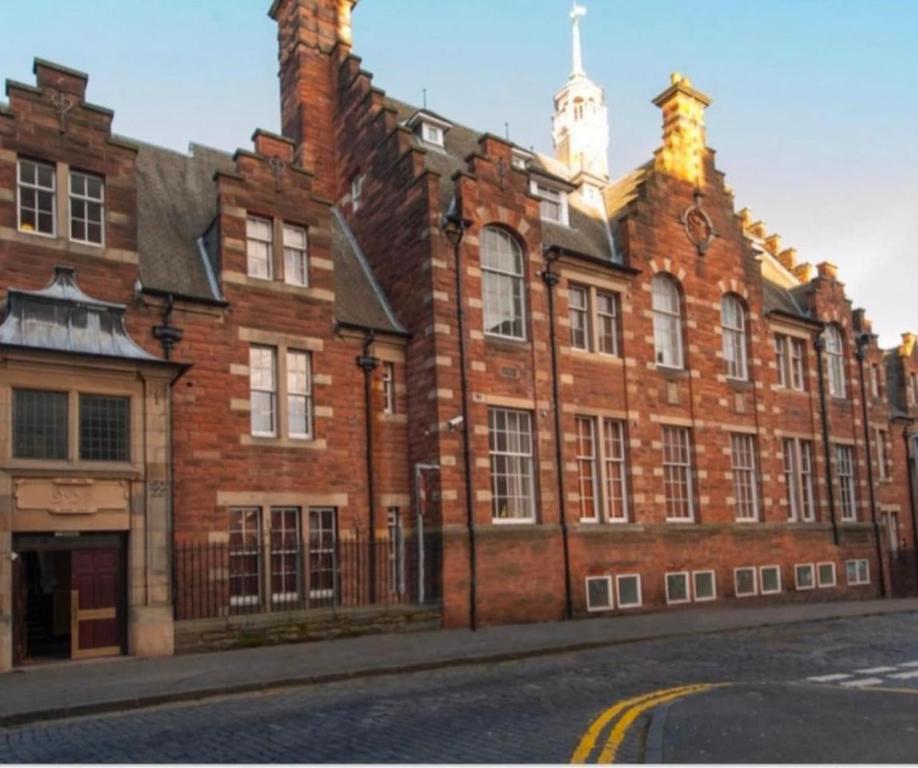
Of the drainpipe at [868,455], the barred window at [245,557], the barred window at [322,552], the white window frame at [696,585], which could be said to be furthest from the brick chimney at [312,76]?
the drainpipe at [868,455]

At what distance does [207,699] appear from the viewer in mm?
12430

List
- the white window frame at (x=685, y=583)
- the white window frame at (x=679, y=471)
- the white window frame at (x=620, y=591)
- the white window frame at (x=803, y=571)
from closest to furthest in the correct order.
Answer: the white window frame at (x=620, y=591), the white window frame at (x=685, y=583), the white window frame at (x=679, y=471), the white window frame at (x=803, y=571)

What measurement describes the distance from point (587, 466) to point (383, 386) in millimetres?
6348

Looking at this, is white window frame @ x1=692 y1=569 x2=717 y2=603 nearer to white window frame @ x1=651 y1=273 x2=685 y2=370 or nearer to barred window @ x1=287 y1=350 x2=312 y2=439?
white window frame @ x1=651 y1=273 x2=685 y2=370

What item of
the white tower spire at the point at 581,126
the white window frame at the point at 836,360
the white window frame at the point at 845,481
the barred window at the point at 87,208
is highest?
the white tower spire at the point at 581,126

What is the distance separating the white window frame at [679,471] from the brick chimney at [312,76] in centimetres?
1259

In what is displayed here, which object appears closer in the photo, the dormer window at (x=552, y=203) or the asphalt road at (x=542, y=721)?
the asphalt road at (x=542, y=721)

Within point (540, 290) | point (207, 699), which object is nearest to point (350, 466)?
point (540, 290)

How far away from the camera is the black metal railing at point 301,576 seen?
18.5 metres

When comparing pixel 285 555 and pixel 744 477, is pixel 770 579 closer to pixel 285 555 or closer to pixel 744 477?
pixel 744 477

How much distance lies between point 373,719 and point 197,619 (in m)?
8.24

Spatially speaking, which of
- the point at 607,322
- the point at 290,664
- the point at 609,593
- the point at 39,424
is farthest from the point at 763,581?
the point at 39,424

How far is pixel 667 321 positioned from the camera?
28.4 m

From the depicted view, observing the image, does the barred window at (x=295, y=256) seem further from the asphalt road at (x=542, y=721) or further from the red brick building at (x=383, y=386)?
the asphalt road at (x=542, y=721)
